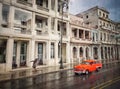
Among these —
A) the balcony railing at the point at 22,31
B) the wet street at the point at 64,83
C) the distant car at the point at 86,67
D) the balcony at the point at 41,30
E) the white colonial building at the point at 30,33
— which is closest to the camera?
the wet street at the point at 64,83

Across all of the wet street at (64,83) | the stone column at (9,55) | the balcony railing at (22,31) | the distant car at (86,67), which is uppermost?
the balcony railing at (22,31)

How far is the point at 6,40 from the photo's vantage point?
20.1m

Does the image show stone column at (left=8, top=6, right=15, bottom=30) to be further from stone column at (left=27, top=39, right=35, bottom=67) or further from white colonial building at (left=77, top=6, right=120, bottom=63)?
white colonial building at (left=77, top=6, right=120, bottom=63)

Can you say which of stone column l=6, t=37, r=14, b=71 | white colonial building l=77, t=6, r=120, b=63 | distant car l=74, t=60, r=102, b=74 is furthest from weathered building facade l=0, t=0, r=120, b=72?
distant car l=74, t=60, r=102, b=74

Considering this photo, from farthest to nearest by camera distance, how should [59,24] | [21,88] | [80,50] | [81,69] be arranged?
[80,50], [59,24], [81,69], [21,88]

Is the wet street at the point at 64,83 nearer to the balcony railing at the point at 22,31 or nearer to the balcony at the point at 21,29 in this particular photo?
the balcony railing at the point at 22,31

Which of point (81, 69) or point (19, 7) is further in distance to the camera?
point (19, 7)

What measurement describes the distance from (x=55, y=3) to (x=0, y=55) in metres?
15.6

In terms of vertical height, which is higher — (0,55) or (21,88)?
(0,55)

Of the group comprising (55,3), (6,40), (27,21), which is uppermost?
(55,3)

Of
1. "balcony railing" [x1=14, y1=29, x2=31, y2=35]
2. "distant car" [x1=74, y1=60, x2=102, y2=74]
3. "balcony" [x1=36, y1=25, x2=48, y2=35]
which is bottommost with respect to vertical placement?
"distant car" [x1=74, y1=60, x2=102, y2=74]

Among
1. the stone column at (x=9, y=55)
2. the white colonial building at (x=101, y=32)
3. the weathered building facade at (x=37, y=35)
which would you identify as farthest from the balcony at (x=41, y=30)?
the white colonial building at (x=101, y=32)

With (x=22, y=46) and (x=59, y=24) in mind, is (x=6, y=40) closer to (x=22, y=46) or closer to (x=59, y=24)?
(x=22, y=46)

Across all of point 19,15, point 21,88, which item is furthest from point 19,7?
point 21,88
